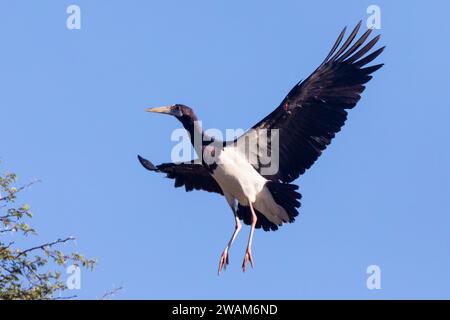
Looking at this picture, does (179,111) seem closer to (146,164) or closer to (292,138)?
(146,164)

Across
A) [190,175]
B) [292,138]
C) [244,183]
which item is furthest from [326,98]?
[190,175]

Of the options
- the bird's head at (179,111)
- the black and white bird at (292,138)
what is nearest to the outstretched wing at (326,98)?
the black and white bird at (292,138)

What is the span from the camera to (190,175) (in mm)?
14820

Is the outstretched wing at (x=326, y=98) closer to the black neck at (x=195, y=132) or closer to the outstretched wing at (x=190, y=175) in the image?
the black neck at (x=195, y=132)

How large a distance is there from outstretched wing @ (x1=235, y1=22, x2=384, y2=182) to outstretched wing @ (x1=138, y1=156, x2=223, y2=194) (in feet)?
3.87

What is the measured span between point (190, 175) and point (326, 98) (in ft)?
7.82

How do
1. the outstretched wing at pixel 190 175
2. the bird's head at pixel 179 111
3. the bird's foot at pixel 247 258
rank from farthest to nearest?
the outstretched wing at pixel 190 175
the bird's head at pixel 179 111
the bird's foot at pixel 247 258

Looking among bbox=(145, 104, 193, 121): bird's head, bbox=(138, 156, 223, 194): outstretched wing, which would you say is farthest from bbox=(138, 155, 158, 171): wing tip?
bbox=(145, 104, 193, 121): bird's head

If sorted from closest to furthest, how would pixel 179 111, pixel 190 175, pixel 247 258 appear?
pixel 247 258 < pixel 179 111 < pixel 190 175

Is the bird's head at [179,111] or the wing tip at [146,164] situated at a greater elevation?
the bird's head at [179,111]

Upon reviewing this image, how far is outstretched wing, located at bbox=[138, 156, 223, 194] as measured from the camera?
14578 millimetres

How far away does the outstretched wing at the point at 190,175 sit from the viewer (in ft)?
47.8

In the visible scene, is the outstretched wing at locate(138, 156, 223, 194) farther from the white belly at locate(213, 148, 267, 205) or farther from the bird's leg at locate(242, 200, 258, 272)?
the bird's leg at locate(242, 200, 258, 272)
